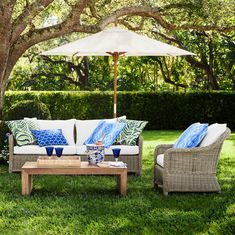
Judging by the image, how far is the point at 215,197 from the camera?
7320 mm

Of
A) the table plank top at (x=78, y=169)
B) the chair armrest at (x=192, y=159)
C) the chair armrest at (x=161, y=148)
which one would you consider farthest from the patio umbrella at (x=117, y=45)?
the table plank top at (x=78, y=169)

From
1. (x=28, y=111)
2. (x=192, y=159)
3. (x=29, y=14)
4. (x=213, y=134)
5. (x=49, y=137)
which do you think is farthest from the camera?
(x=28, y=111)

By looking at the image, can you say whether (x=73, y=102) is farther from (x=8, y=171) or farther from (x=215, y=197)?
(x=215, y=197)

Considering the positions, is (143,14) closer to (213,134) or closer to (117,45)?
(117,45)

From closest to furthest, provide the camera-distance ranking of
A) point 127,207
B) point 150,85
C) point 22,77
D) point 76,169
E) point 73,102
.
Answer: point 127,207 < point 76,169 < point 73,102 < point 150,85 < point 22,77

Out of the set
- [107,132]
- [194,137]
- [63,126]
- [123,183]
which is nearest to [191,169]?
[194,137]

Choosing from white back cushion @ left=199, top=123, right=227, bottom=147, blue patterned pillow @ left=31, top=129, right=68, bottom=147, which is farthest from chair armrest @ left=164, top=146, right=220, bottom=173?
blue patterned pillow @ left=31, top=129, right=68, bottom=147

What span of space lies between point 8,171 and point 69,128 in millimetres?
1143

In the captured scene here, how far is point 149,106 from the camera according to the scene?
19016 millimetres

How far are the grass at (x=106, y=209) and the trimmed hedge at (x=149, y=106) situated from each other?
9.94 m

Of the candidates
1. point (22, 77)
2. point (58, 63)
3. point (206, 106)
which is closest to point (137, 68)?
point (58, 63)

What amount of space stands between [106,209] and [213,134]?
191 centimetres

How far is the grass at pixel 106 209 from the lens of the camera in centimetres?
572

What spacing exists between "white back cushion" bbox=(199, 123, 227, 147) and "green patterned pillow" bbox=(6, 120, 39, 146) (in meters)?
2.77
